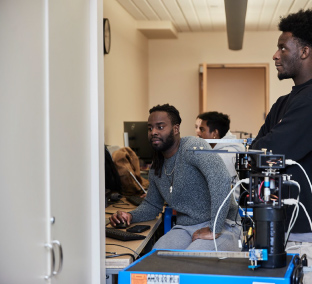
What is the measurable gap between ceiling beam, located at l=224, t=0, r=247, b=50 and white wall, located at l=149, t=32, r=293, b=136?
1754mm

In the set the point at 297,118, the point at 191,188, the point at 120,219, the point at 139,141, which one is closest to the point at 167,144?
the point at 191,188

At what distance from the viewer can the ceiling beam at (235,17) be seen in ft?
15.8

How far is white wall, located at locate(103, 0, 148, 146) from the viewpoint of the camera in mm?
5590

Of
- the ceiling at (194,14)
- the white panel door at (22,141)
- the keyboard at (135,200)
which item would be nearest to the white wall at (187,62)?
the ceiling at (194,14)

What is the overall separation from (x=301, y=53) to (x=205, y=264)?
3.29ft

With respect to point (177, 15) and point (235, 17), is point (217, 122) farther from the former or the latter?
point (177, 15)

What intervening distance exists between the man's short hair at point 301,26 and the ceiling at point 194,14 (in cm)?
387

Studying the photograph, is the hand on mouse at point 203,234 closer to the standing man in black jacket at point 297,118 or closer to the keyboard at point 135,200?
the standing man in black jacket at point 297,118

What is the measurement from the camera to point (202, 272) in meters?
1.61

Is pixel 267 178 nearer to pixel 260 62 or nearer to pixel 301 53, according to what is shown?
pixel 301 53

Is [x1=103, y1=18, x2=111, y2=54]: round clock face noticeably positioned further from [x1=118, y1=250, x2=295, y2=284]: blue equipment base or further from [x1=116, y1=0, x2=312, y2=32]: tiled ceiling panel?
[x1=118, y1=250, x2=295, y2=284]: blue equipment base

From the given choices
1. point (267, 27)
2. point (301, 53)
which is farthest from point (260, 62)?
point (301, 53)

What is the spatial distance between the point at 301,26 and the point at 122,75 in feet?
14.1

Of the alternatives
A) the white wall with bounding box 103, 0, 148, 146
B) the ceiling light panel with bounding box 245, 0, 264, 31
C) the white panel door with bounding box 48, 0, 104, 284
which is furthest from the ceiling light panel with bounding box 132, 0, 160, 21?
the white panel door with bounding box 48, 0, 104, 284
